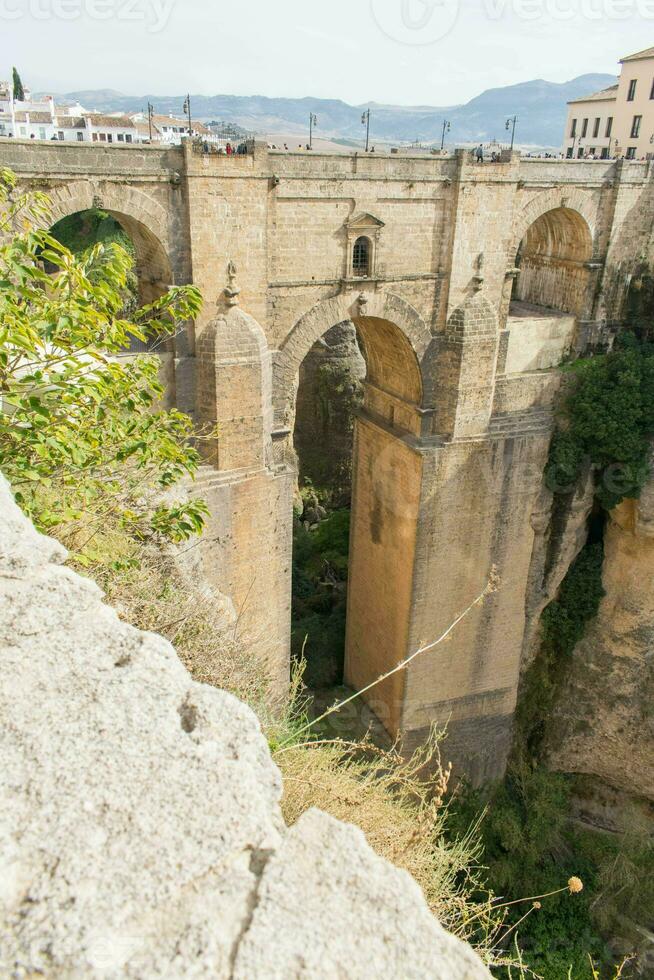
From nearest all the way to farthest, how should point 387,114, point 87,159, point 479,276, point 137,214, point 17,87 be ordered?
point 87,159 → point 137,214 → point 479,276 → point 17,87 → point 387,114

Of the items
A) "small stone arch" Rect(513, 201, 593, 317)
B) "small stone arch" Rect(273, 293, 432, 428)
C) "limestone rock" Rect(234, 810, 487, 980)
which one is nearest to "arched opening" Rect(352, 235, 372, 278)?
"small stone arch" Rect(273, 293, 432, 428)

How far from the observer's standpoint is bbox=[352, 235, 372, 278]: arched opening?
12695mm

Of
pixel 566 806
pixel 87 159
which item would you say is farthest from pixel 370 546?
pixel 87 159

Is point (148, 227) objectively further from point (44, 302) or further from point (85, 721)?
point (85, 721)

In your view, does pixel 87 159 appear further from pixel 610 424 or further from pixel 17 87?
pixel 17 87

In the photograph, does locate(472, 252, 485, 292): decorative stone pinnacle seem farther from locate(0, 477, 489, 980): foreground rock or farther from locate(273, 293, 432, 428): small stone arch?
locate(0, 477, 489, 980): foreground rock

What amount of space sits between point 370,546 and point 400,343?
4.62m

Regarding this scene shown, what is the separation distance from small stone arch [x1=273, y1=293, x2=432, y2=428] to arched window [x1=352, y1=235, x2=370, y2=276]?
1.42 ft

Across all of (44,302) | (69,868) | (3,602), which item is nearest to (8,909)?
(69,868)

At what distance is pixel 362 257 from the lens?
12836 mm

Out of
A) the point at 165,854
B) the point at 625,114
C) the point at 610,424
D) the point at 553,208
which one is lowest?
the point at 610,424

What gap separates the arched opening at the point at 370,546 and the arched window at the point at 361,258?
0.79 meters

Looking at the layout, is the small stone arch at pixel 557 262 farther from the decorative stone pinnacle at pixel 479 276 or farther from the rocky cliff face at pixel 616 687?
the rocky cliff face at pixel 616 687

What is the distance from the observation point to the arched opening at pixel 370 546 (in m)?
14.5
